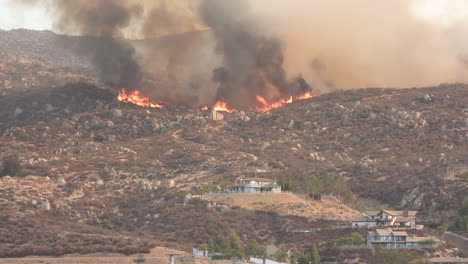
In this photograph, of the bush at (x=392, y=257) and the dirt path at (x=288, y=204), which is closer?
the bush at (x=392, y=257)

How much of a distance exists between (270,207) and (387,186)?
2144cm

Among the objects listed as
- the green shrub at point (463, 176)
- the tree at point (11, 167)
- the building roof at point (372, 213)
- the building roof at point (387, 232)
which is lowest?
the building roof at point (387, 232)

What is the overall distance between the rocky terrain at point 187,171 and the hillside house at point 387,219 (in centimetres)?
433

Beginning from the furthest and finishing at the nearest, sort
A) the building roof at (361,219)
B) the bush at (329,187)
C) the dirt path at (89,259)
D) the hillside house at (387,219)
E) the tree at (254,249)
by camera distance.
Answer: the bush at (329,187), the building roof at (361,219), the hillside house at (387,219), the tree at (254,249), the dirt path at (89,259)

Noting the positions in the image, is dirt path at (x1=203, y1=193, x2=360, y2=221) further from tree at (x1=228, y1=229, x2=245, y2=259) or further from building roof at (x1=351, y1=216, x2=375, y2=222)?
tree at (x1=228, y1=229, x2=245, y2=259)

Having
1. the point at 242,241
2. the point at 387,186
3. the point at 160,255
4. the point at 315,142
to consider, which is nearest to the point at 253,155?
the point at 315,142

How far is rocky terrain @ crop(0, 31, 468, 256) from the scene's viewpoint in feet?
445

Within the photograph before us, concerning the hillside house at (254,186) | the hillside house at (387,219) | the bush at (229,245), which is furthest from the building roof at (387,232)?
the hillside house at (254,186)

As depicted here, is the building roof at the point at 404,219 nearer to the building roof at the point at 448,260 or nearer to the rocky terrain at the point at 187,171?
the rocky terrain at the point at 187,171

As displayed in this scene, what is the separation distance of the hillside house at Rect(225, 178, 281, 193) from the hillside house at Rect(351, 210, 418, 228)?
62.0ft

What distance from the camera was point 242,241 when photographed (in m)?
136

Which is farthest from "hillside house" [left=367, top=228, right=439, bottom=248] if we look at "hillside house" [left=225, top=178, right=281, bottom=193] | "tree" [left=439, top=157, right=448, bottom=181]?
"hillside house" [left=225, top=178, right=281, bottom=193]

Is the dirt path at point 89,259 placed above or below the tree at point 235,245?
below

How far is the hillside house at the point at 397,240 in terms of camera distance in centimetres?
12694
